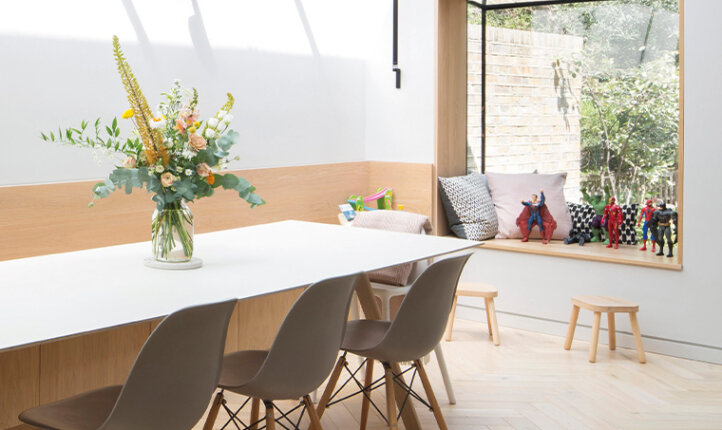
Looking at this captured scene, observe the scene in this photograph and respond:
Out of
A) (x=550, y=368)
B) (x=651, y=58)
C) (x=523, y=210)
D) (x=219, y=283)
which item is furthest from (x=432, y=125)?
(x=219, y=283)

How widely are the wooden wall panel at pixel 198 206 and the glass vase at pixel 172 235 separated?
1.10 m

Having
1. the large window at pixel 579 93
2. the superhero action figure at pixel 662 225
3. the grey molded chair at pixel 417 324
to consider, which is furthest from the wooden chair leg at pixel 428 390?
the large window at pixel 579 93

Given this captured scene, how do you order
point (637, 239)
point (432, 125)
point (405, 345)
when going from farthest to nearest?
point (432, 125) → point (637, 239) → point (405, 345)

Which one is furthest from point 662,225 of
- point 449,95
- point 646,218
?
point 449,95

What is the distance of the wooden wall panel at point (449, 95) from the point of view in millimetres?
5449

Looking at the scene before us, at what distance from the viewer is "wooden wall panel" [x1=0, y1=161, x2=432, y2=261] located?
367 cm

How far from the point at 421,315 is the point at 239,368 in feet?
2.19

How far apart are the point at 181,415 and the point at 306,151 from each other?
3.36 m

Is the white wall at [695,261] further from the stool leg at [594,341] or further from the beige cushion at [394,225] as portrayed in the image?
the beige cushion at [394,225]

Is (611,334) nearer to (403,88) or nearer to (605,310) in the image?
(605,310)

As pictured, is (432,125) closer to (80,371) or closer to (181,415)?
(80,371)

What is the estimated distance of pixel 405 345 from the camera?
2.80 meters

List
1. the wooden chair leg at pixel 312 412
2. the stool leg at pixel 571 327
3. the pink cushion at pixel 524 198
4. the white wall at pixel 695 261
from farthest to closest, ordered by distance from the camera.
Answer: the pink cushion at pixel 524 198
the stool leg at pixel 571 327
the white wall at pixel 695 261
the wooden chair leg at pixel 312 412

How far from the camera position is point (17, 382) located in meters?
2.91
